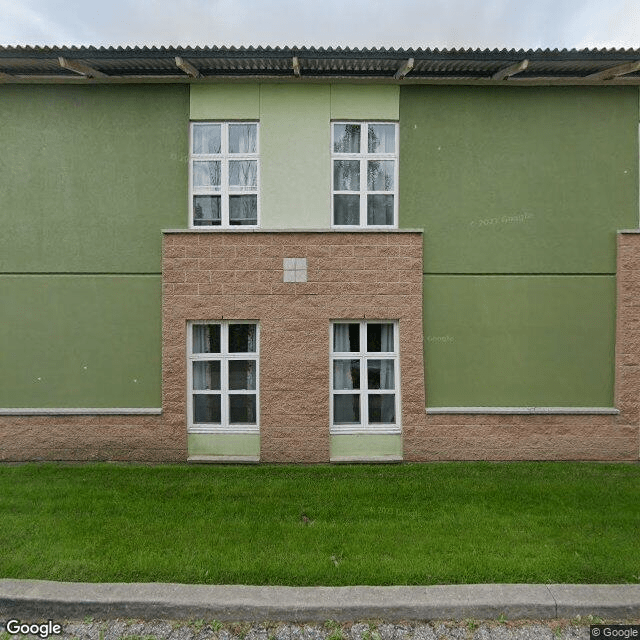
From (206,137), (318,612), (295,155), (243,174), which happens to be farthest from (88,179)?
(318,612)

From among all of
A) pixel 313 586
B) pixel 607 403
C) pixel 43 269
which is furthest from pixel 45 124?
pixel 607 403

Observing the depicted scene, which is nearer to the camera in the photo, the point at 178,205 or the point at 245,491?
the point at 245,491

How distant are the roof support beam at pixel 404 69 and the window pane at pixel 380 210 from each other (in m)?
1.88

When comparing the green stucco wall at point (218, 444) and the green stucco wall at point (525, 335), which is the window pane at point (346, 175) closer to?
the green stucco wall at point (525, 335)

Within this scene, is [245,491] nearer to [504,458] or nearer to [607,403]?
[504,458]

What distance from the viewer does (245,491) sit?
614cm

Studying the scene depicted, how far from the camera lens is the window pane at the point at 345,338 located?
752 centimetres

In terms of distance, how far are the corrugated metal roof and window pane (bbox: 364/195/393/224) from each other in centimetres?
192

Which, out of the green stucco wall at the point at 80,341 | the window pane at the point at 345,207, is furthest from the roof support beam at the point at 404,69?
the green stucco wall at the point at 80,341

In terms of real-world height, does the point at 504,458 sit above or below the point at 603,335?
below

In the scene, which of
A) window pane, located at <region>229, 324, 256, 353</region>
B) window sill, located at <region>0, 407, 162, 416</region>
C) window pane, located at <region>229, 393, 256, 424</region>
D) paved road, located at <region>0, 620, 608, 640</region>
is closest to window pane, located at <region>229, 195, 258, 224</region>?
window pane, located at <region>229, 324, 256, 353</region>

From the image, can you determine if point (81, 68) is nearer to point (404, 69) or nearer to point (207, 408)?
point (404, 69)

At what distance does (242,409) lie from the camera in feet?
24.7

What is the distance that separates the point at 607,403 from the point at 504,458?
6.63 ft
